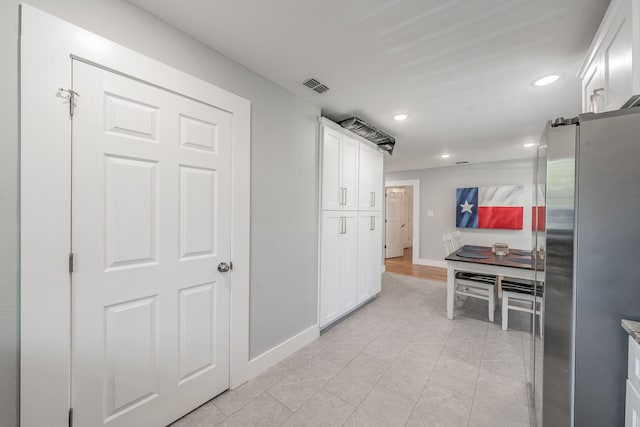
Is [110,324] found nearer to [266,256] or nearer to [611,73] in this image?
[266,256]

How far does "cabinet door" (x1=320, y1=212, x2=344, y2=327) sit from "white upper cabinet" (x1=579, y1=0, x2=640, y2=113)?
2.02 meters

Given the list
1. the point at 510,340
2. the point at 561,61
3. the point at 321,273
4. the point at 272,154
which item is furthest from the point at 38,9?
the point at 510,340

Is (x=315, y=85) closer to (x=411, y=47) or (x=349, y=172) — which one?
(x=411, y=47)

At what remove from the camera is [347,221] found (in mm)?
2883

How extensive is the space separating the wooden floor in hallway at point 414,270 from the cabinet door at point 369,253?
191 centimetres

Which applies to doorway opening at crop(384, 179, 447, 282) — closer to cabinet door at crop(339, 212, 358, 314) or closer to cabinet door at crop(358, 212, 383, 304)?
cabinet door at crop(358, 212, 383, 304)

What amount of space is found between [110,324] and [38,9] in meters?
1.42

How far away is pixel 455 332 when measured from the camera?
8.69 feet

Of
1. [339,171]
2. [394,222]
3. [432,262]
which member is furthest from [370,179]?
[394,222]

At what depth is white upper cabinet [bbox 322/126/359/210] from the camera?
2533 millimetres

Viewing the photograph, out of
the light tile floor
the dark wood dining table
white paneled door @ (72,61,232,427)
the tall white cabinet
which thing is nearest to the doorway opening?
the dark wood dining table

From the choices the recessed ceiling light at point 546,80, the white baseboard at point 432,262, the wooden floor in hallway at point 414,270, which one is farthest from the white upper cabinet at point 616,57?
the white baseboard at point 432,262

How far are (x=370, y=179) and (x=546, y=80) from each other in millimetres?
1850

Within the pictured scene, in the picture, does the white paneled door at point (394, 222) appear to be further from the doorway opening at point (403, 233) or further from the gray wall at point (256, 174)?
the gray wall at point (256, 174)
